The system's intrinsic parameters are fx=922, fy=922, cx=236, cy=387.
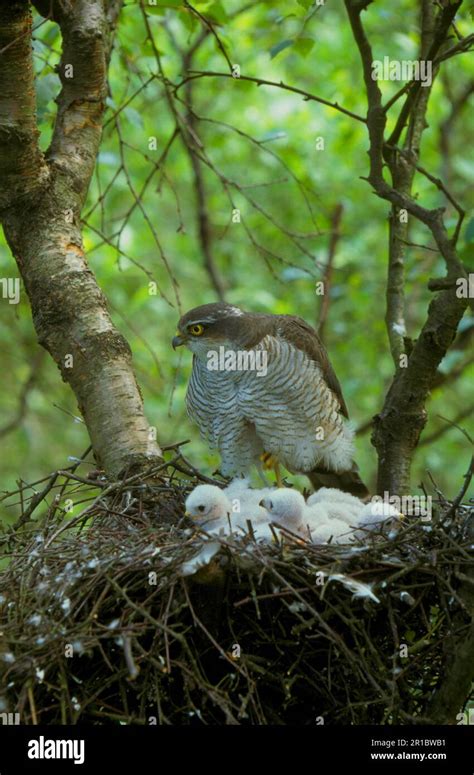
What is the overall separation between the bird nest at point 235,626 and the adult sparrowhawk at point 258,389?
61.0 inches

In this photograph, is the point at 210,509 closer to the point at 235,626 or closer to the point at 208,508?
the point at 208,508

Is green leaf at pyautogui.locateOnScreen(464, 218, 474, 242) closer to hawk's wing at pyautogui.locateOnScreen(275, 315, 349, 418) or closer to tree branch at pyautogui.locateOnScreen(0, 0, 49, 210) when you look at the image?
hawk's wing at pyautogui.locateOnScreen(275, 315, 349, 418)

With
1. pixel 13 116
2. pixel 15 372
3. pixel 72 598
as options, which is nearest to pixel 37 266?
pixel 13 116

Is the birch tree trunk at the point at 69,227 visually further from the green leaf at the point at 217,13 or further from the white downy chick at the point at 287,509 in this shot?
the green leaf at the point at 217,13

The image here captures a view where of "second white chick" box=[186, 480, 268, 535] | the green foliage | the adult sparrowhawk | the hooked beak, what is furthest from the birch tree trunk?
the green foliage

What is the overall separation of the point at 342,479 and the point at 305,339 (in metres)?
A: 0.90

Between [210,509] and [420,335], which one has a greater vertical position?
[420,335]

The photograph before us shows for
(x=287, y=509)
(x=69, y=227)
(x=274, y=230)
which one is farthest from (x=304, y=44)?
(x=274, y=230)

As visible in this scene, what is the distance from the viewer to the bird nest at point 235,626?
8.89 ft

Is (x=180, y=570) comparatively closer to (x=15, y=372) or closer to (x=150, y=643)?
(x=150, y=643)

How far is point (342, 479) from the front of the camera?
523 cm

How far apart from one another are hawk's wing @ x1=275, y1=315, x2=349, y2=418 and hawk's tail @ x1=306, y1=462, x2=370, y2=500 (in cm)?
46

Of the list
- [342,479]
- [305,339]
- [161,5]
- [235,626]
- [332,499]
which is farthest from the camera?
[342,479]

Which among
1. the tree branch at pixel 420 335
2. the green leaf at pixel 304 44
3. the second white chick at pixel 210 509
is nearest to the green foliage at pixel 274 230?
the green leaf at pixel 304 44
